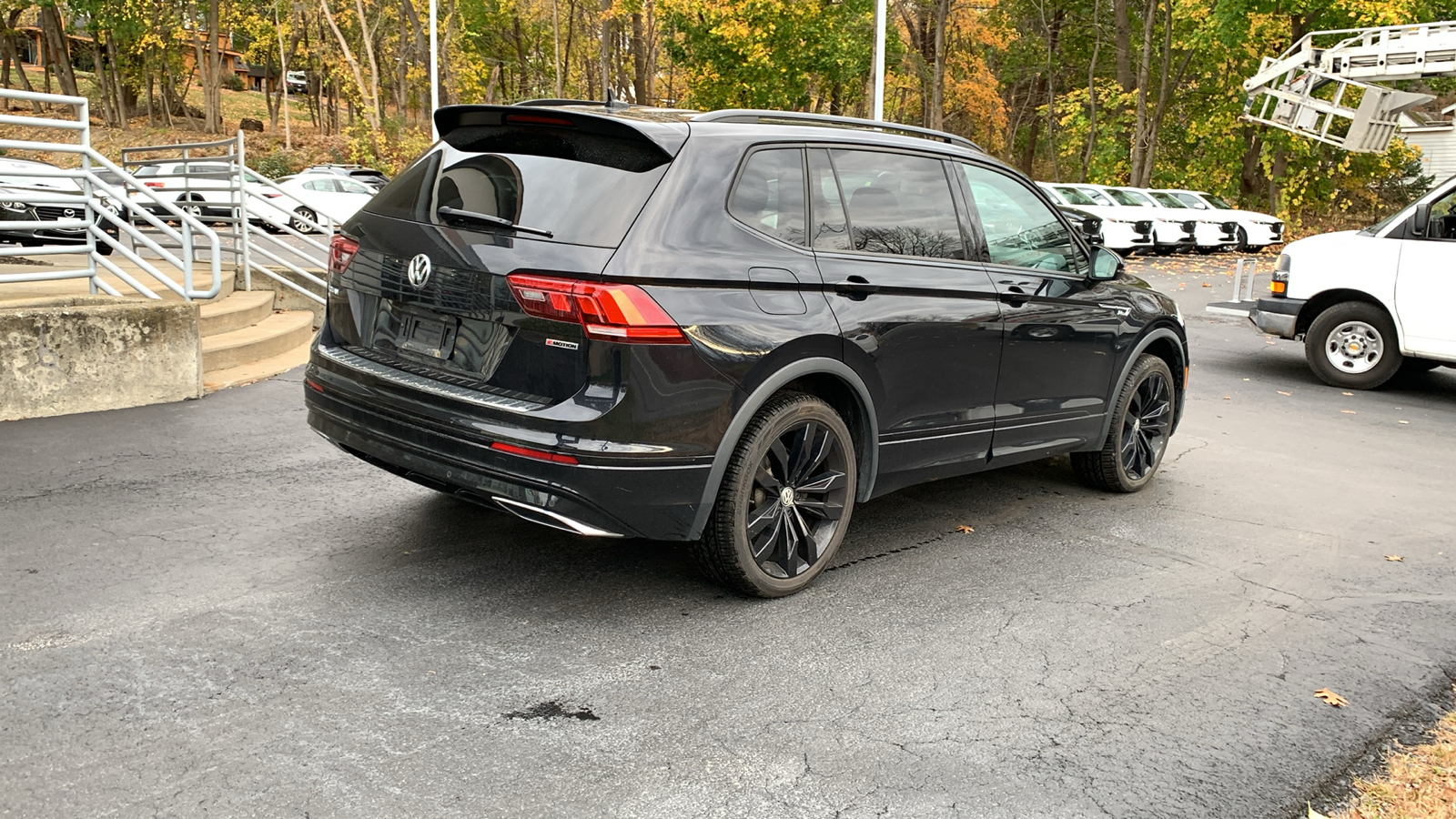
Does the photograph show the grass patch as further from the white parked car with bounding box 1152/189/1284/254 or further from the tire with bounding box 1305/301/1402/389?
the white parked car with bounding box 1152/189/1284/254

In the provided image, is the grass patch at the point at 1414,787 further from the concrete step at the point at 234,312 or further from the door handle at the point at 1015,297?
→ the concrete step at the point at 234,312

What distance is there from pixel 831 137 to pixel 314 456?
3.48m

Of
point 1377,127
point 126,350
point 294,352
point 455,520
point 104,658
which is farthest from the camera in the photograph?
point 1377,127

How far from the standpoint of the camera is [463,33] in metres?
46.9

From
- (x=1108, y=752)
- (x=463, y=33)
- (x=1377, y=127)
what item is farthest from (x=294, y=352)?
(x=463, y=33)

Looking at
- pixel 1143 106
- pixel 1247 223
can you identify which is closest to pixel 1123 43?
pixel 1143 106

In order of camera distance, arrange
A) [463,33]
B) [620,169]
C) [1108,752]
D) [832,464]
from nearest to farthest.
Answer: [1108,752], [620,169], [832,464], [463,33]

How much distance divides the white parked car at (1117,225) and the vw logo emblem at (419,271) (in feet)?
72.3

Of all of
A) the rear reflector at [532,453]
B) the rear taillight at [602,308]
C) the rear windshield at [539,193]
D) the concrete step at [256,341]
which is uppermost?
the rear windshield at [539,193]

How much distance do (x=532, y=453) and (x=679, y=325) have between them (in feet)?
2.16

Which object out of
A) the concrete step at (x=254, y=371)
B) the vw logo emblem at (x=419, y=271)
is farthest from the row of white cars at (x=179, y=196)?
the vw logo emblem at (x=419, y=271)

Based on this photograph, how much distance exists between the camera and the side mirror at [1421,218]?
391 inches

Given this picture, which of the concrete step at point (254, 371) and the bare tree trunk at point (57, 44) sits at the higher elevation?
the bare tree trunk at point (57, 44)

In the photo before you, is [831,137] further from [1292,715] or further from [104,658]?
[104,658]
